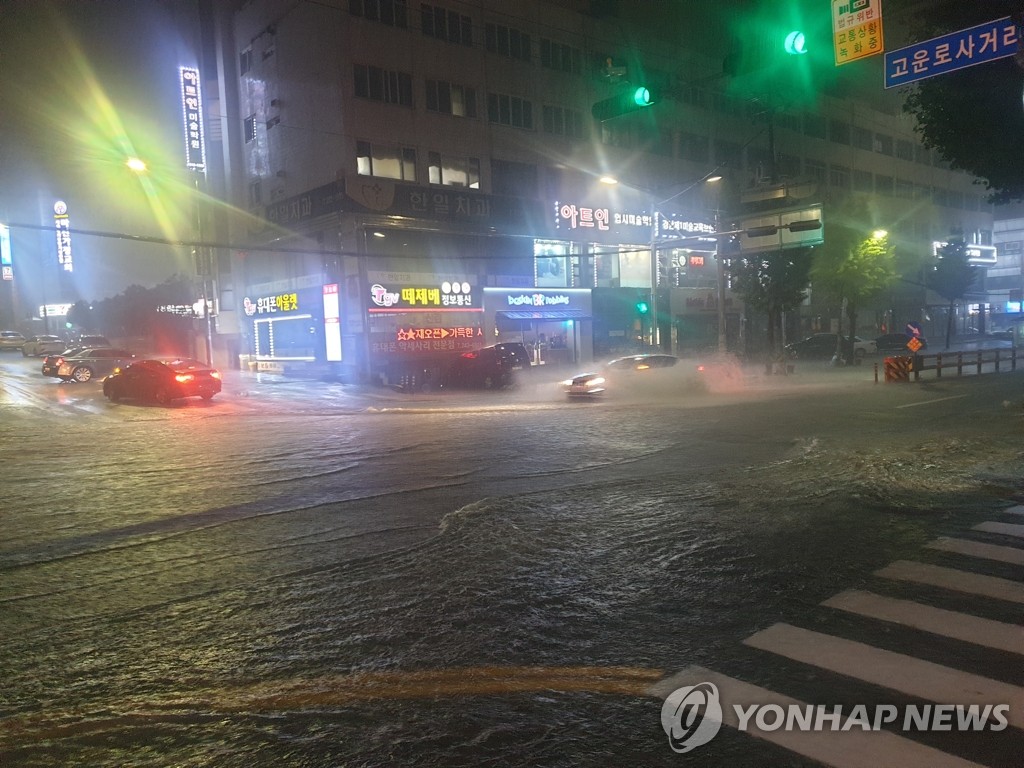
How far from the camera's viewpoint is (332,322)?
33906 millimetres


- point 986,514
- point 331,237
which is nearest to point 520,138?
point 331,237

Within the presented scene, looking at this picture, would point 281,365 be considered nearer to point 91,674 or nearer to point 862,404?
point 862,404

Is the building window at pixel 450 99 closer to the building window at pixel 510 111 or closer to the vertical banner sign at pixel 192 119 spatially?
the building window at pixel 510 111

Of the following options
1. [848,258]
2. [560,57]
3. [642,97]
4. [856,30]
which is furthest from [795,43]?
[560,57]

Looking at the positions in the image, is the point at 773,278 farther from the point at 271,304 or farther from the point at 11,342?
the point at 11,342

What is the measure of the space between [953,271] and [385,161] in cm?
4951

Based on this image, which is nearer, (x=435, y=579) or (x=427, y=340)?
(x=435, y=579)

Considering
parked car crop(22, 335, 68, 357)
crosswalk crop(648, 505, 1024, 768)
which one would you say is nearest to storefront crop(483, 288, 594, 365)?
parked car crop(22, 335, 68, 357)

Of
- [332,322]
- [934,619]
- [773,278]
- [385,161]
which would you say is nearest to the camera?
[934,619]

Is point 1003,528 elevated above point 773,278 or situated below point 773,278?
below

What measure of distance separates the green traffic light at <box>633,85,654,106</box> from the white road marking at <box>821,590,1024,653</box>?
26.6ft

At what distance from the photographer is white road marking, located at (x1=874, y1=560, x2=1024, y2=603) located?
5.76 metres

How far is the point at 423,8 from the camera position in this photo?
34.2 meters

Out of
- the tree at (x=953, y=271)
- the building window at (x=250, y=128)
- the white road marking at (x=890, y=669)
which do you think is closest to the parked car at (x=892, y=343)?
the tree at (x=953, y=271)
